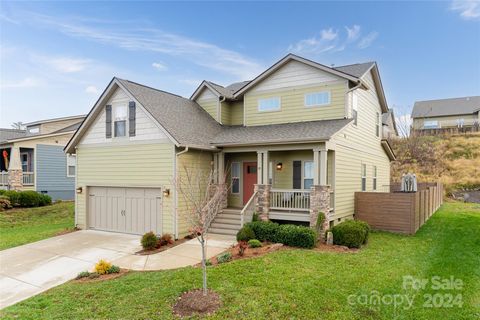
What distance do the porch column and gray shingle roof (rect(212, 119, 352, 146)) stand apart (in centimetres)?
1632

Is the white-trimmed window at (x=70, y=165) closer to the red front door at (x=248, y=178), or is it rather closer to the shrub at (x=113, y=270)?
the red front door at (x=248, y=178)

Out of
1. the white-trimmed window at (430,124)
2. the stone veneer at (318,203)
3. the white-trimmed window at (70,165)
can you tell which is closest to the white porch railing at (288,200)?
the stone veneer at (318,203)

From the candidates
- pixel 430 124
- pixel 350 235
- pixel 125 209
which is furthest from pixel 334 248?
pixel 430 124

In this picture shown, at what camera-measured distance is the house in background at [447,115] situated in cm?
4345

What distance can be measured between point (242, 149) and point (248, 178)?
2.06 m

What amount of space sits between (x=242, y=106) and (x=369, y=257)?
10.5 meters

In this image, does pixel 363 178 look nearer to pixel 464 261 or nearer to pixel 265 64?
pixel 464 261

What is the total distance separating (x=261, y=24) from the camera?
19719 mm

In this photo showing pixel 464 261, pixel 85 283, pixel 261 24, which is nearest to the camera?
pixel 85 283

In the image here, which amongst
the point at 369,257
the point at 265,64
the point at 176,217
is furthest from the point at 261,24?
the point at 369,257

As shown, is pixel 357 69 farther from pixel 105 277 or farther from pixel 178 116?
pixel 105 277

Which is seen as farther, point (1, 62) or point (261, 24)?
point (261, 24)

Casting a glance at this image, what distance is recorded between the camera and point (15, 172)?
21.2m

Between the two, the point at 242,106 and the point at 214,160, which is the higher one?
the point at 242,106
